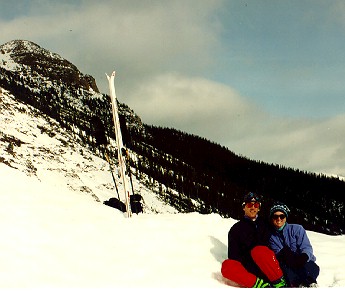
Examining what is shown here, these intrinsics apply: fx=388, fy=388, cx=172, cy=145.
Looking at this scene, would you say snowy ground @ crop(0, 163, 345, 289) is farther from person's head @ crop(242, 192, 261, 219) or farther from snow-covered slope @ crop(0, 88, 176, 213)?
snow-covered slope @ crop(0, 88, 176, 213)

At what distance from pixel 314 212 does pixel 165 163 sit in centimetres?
4060

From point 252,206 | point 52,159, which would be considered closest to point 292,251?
point 252,206

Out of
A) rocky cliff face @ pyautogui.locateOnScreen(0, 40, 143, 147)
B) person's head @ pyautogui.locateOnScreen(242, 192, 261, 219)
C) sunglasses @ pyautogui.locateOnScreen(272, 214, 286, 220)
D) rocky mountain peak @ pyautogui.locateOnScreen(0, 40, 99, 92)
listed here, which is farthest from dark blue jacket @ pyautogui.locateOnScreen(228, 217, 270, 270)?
rocky mountain peak @ pyautogui.locateOnScreen(0, 40, 99, 92)

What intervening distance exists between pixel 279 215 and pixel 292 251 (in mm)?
628

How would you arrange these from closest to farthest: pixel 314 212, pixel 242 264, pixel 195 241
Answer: pixel 242 264, pixel 195 241, pixel 314 212

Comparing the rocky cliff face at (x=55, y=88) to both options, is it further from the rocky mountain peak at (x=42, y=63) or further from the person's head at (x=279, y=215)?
the person's head at (x=279, y=215)

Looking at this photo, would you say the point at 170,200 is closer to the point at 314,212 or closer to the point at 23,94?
the point at 23,94

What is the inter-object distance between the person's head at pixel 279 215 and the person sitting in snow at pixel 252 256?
163mm

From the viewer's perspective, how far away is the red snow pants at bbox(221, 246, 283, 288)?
573 cm

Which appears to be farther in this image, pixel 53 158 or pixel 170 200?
pixel 170 200

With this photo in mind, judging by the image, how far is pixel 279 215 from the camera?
6.65 metres

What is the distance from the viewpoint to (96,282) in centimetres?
513

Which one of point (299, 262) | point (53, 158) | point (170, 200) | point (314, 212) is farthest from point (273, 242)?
point (314, 212)

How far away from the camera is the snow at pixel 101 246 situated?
202 inches
